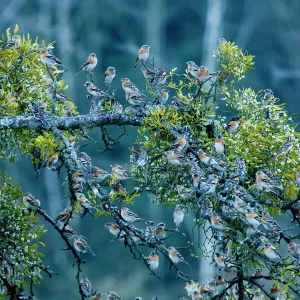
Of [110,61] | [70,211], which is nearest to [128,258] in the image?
[110,61]

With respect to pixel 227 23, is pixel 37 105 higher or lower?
lower

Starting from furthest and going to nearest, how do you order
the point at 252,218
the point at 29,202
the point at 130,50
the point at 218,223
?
the point at 130,50 → the point at 29,202 → the point at 218,223 → the point at 252,218

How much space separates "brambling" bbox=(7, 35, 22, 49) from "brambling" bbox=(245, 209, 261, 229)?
203 cm

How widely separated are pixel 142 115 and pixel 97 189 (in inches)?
25.0

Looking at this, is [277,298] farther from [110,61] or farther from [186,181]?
[110,61]

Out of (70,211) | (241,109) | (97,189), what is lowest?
(97,189)

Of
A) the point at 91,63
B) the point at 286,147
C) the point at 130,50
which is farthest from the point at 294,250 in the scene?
the point at 130,50

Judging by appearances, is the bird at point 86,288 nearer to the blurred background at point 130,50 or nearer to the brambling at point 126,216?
the brambling at point 126,216

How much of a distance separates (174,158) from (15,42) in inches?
59.3

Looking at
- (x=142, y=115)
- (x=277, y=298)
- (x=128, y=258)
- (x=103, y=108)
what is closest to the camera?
(x=277, y=298)

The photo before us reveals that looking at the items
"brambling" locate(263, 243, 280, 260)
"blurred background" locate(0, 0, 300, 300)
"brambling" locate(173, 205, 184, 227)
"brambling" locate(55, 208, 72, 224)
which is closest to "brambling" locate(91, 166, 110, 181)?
"brambling" locate(55, 208, 72, 224)

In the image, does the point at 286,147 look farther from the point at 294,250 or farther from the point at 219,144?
the point at 294,250

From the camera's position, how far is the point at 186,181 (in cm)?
445

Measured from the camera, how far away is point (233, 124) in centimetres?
454
